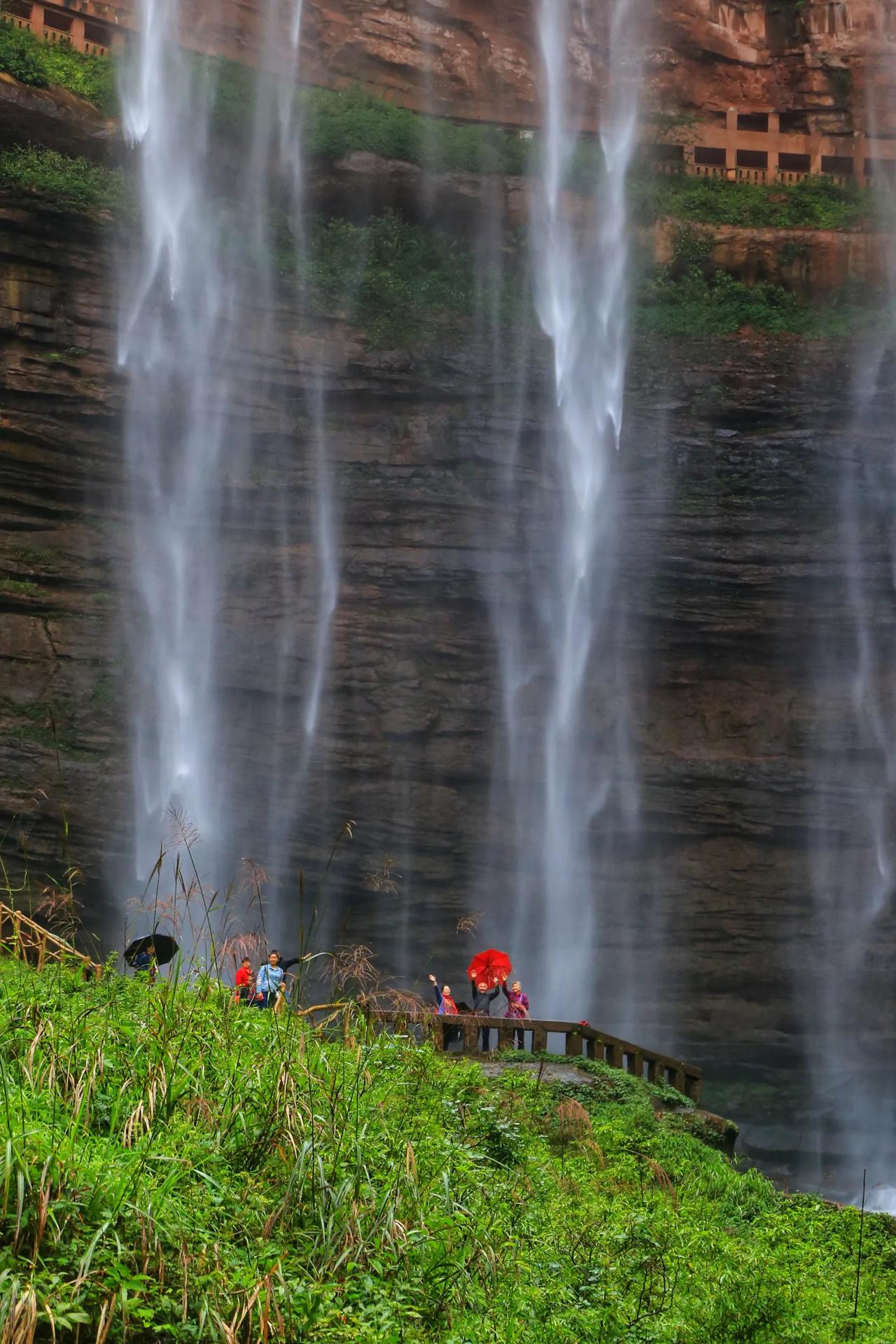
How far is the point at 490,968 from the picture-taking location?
14.9m

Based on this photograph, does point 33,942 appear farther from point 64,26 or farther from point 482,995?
point 64,26

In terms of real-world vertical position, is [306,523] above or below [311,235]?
below

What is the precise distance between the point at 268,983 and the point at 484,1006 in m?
6.39

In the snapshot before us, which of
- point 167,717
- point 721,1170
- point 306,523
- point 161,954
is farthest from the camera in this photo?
point 306,523

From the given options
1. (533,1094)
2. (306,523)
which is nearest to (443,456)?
(306,523)

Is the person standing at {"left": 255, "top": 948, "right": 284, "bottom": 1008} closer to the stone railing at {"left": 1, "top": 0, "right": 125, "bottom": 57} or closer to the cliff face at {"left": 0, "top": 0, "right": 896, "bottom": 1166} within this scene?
the cliff face at {"left": 0, "top": 0, "right": 896, "bottom": 1166}

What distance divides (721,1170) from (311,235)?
21.3 m

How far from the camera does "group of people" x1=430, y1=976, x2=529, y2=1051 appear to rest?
36.9ft

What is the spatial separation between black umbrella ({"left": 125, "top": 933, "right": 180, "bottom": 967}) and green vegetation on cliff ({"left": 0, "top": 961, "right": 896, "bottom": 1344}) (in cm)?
19

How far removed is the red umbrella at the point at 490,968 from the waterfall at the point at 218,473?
19.5ft

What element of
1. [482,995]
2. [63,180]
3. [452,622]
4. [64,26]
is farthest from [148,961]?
[64,26]

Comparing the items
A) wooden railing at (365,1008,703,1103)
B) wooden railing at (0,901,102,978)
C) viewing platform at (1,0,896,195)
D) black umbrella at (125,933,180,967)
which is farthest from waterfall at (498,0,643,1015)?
wooden railing at (0,901,102,978)

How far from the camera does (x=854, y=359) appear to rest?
82.1ft

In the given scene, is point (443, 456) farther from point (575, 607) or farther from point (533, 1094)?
point (533, 1094)
